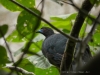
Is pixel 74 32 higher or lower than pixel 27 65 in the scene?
higher

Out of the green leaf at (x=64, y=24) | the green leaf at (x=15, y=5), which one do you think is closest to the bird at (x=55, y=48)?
the green leaf at (x=64, y=24)

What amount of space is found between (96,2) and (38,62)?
2.02 ft

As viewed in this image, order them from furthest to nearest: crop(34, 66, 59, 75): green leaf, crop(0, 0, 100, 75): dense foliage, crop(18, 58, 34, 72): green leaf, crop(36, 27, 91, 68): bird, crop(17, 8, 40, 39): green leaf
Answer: crop(36, 27, 91, 68): bird < crop(34, 66, 59, 75): green leaf < crop(18, 58, 34, 72): green leaf < crop(17, 8, 40, 39): green leaf < crop(0, 0, 100, 75): dense foliage

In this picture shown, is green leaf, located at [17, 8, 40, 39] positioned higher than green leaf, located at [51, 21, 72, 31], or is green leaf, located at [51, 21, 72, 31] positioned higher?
green leaf, located at [17, 8, 40, 39]

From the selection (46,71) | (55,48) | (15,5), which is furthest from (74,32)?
(55,48)

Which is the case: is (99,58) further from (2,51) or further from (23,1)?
(23,1)

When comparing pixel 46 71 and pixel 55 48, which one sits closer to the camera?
pixel 46 71

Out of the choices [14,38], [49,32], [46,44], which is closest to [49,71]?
[14,38]

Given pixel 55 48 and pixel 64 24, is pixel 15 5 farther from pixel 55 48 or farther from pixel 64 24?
pixel 55 48

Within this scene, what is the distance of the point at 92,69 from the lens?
57 centimetres

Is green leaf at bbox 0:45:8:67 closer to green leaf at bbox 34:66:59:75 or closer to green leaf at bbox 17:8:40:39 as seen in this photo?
green leaf at bbox 17:8:40:39

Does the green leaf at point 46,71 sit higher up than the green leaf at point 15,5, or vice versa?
the green leaf at point 15,5

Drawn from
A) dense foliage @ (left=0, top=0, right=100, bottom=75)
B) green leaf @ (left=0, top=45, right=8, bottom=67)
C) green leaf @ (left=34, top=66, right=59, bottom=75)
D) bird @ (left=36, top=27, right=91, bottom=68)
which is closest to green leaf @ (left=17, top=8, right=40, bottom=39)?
dense foliage @ (left=0, top=0, right=100, bottom=75)

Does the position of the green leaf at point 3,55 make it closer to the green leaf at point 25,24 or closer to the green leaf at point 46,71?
the green leaf at point 25,24
